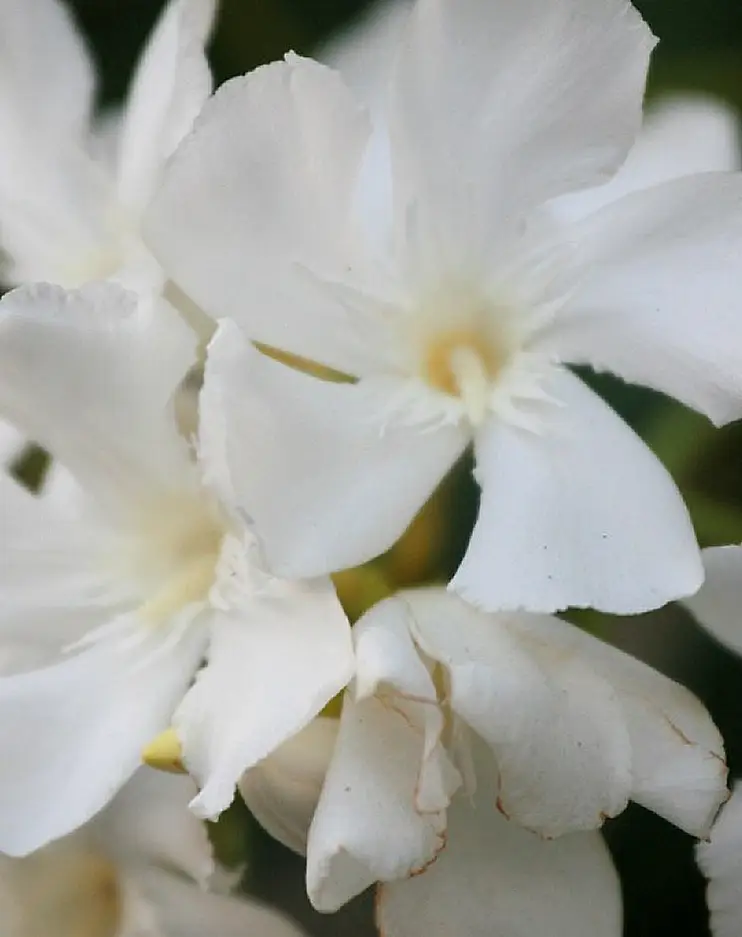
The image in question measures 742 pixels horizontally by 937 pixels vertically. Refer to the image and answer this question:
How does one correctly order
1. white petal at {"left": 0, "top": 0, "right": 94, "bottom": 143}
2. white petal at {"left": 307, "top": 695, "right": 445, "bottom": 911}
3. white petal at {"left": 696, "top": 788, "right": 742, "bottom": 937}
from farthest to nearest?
1. white petal at {"left": 0, "top": 0, "right": 94, "bottom": 143}
2. white petal at {"left": 696, "top": 788, "right": 742, "bottom": 937}
3. white petal at {"left": 307, "top": 695, "right": 445, "bottom": 911}

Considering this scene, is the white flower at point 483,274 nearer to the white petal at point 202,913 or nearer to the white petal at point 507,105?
the white petal at point 507,105

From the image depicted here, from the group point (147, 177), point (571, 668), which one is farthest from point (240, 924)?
point (147, 177)

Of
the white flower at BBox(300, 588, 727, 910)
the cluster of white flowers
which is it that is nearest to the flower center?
the cluster of white flowers

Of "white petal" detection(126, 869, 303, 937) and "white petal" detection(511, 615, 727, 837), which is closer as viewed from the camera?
"white petal" detection(511, 615, 727, 837)

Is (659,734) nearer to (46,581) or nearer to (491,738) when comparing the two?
(491,738)

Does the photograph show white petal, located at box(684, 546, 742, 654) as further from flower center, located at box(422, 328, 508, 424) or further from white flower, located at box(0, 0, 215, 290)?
white flower, located at box(0, 0, 215, 290)
